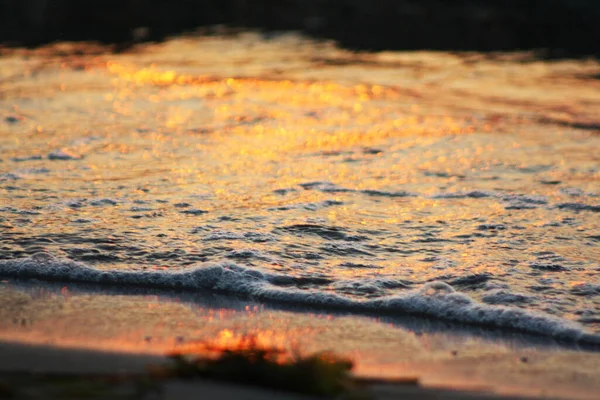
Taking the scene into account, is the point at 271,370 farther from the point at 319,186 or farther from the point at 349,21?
the point at 349,21

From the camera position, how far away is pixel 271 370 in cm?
344

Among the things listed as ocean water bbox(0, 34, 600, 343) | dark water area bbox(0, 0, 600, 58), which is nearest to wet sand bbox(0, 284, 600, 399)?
ocean water bbox(0, 34, 600, 343)

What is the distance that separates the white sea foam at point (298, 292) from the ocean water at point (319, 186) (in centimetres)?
1

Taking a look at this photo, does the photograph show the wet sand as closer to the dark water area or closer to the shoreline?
the shoreline

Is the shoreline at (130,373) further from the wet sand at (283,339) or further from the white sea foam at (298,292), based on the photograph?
the white sea foam at (298,292)

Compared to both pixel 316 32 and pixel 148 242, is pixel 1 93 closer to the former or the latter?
pixel 148 242

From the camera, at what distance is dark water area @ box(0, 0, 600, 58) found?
49.8 ft

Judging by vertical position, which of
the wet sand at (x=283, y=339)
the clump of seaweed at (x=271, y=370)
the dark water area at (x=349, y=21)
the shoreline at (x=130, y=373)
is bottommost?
the wet sand at (x=283, y=339)

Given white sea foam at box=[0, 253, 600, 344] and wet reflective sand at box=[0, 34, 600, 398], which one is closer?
white sea foam at box=[0, 253, 600, 344]

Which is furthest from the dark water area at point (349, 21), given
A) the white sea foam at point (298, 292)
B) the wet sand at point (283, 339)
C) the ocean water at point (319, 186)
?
the wet sand at point (283, 339)

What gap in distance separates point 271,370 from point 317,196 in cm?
333

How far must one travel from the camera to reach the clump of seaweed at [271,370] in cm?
337

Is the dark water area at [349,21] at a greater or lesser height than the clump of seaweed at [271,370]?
greater

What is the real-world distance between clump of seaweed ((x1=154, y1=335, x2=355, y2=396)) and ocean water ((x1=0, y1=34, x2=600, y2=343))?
3.81 feet
